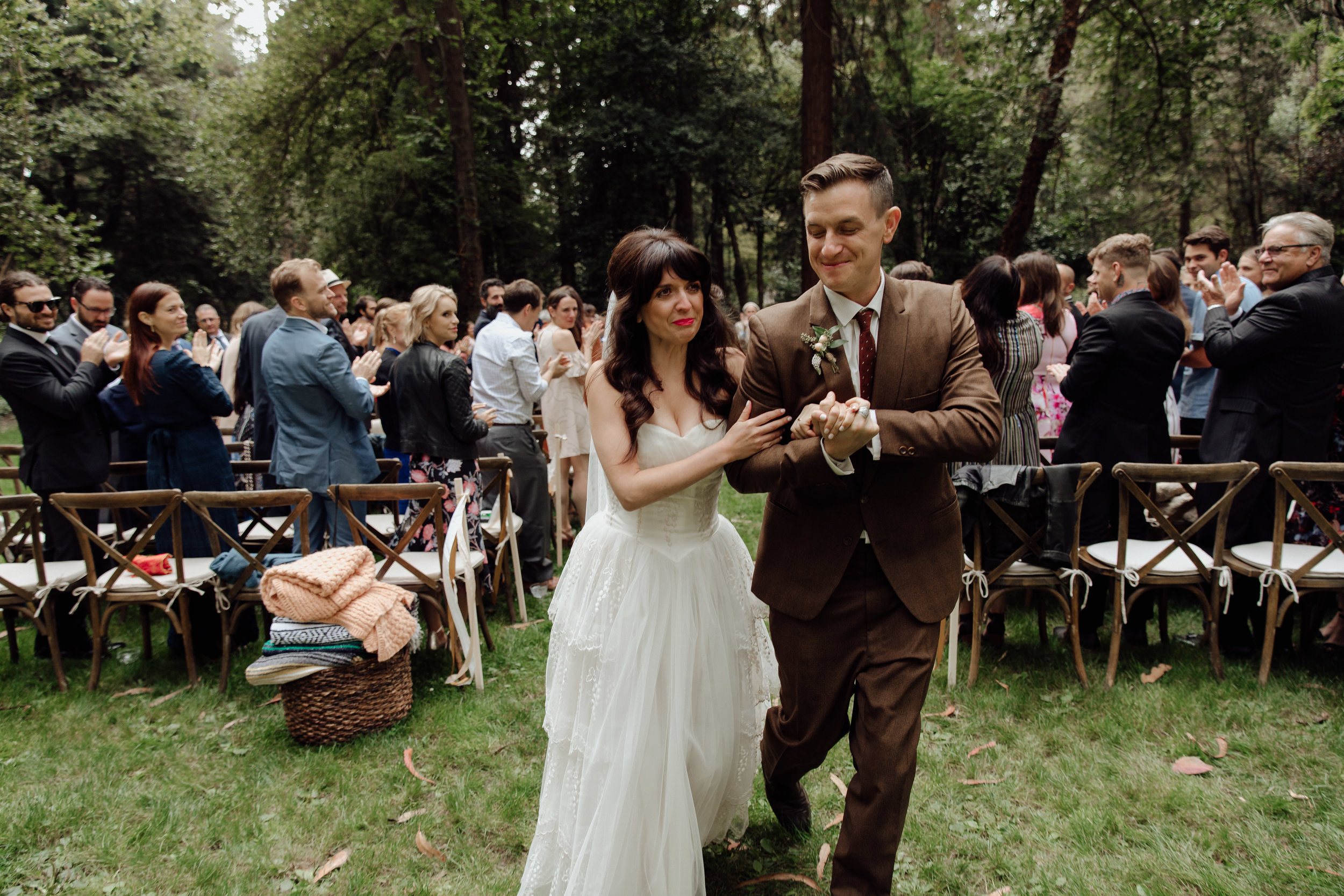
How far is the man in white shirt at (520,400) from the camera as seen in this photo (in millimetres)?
6141

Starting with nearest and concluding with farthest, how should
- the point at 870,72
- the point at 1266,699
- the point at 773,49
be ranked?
1. the point at 1266,699
2. the point at 870,72
3. the point at 773,49

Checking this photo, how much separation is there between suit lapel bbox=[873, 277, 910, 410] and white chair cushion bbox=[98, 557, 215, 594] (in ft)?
13.3

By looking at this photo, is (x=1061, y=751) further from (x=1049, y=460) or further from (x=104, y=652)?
(x=104, y=652)

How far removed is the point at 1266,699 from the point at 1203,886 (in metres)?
1.70

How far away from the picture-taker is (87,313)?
6090mm

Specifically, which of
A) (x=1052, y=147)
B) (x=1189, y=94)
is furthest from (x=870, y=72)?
(x=1189, y=94)

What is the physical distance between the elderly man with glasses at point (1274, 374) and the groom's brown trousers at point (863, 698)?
10.5 feet

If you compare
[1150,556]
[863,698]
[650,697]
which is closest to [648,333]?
[650,697]

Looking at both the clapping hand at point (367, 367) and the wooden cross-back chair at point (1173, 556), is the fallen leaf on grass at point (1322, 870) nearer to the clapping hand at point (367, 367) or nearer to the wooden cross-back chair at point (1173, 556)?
the wooden cross-back chair at point (1173, 556)

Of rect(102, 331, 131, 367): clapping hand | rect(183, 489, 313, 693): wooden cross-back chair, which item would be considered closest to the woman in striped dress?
rect(183, 489, 313, 693): wooden cross-back chair

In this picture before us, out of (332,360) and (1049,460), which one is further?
(1049,460)

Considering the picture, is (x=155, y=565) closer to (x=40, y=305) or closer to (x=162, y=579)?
(x=162, y=579)

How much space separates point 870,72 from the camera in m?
15.6

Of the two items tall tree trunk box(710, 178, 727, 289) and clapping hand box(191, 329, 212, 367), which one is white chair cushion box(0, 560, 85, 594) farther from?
tall tree trunk box(710, 178, 727, 289)
